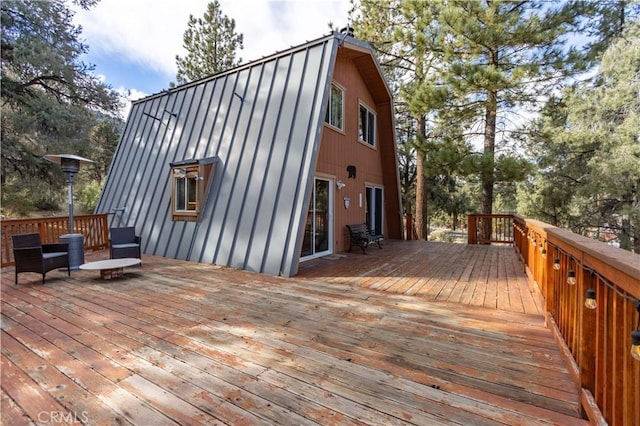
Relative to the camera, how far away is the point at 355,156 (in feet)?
27.0

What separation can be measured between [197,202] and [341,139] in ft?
12.2

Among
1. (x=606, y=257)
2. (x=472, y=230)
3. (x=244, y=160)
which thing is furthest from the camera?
(x=472, y=230)

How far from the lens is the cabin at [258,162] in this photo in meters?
5.41

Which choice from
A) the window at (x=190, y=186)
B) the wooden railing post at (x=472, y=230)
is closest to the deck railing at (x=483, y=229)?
the wooden railing post at (x=472, y=230)

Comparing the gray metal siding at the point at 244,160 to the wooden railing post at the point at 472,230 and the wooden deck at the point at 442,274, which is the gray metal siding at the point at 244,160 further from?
the wooden railing post at the point at 472,230

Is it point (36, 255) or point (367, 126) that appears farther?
point (367, 126)

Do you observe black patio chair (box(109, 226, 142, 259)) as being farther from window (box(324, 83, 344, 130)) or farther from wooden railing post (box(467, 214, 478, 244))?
wooden railing post (box(467, 214, 478, 244))

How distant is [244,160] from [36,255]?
141 inches

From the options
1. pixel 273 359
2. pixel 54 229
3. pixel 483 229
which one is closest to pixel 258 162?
pixel 273 359

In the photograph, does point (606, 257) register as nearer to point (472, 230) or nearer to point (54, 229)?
point (472, 230)

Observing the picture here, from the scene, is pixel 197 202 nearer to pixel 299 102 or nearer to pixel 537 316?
pixel 299 102

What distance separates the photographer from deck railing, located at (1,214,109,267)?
5789 millimetres

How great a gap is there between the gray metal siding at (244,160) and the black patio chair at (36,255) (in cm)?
190

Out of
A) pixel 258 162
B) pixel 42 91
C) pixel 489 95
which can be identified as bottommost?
pixel 258 162
